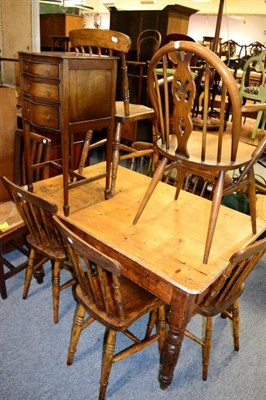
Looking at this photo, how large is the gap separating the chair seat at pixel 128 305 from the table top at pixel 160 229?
0.54ft

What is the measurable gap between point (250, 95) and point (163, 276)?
91.1 inches

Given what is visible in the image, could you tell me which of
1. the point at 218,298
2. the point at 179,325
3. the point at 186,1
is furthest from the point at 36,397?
the point at 186,1

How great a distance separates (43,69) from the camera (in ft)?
4.58

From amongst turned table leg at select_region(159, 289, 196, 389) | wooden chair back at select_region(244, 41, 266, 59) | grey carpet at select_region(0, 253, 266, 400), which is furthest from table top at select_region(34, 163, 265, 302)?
wooden chair back at select_region(244, 41, 266, 59)

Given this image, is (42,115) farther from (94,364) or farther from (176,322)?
(94,364)

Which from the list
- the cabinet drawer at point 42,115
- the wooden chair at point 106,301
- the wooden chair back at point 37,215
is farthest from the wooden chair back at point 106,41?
the wooden chair at point 106,301

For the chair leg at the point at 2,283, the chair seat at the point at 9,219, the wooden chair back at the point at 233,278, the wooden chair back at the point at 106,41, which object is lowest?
the chair leg at the point at 2,283

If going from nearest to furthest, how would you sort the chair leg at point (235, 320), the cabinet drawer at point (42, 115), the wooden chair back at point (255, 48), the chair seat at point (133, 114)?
the cabinet drawer at point (42, 115)
the chair leg at point (235, 320)
the chair seat at point (133, 114)
the wooden chair back at point (255, 48)

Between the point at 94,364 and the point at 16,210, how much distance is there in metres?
1.14

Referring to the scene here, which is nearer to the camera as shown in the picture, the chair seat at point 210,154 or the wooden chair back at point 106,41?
the chair seat at point 210,154

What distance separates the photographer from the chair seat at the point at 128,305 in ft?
4.36

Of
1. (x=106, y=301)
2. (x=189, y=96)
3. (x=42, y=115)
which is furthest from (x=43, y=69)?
(x=106, y=301)

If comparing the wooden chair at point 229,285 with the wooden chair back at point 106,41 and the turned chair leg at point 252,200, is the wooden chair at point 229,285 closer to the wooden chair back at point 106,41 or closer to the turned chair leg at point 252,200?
the turned chair leg at point 252,200

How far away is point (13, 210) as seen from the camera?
220 cm
